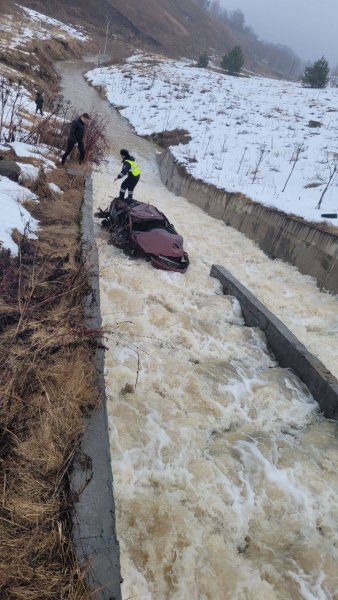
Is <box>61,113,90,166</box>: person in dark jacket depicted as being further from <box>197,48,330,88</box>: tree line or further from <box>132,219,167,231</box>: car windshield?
<box>197,48,330,88</box>: tree line

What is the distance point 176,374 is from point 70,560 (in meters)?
2.85

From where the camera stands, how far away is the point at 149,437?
13.3ft

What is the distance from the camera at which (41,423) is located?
312cm

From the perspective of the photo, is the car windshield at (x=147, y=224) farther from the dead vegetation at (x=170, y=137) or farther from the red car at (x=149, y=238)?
the dead vegetation at (x=170, y=137)

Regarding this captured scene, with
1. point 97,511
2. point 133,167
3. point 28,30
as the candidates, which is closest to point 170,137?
point 133,167

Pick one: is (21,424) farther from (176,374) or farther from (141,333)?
(141,333)

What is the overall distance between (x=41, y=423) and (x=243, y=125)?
23733 millimetres

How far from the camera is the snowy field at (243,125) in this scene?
13.6m

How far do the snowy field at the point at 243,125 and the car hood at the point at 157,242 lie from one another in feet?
15.3

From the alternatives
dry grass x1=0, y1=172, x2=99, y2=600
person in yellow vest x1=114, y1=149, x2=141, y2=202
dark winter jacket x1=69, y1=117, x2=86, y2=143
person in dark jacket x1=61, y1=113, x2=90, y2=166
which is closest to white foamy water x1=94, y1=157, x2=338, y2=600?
dry grass x1=0, y1=172, x2=99, y2=600

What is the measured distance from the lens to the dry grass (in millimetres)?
2287

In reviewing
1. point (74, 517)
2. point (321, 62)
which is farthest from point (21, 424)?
point (321, 62)

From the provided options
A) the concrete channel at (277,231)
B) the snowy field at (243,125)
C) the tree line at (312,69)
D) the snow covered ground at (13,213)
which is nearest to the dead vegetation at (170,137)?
the snowy field at (243,125)

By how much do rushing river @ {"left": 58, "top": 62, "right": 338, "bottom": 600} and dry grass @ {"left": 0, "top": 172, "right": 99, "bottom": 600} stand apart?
2.17 feet
